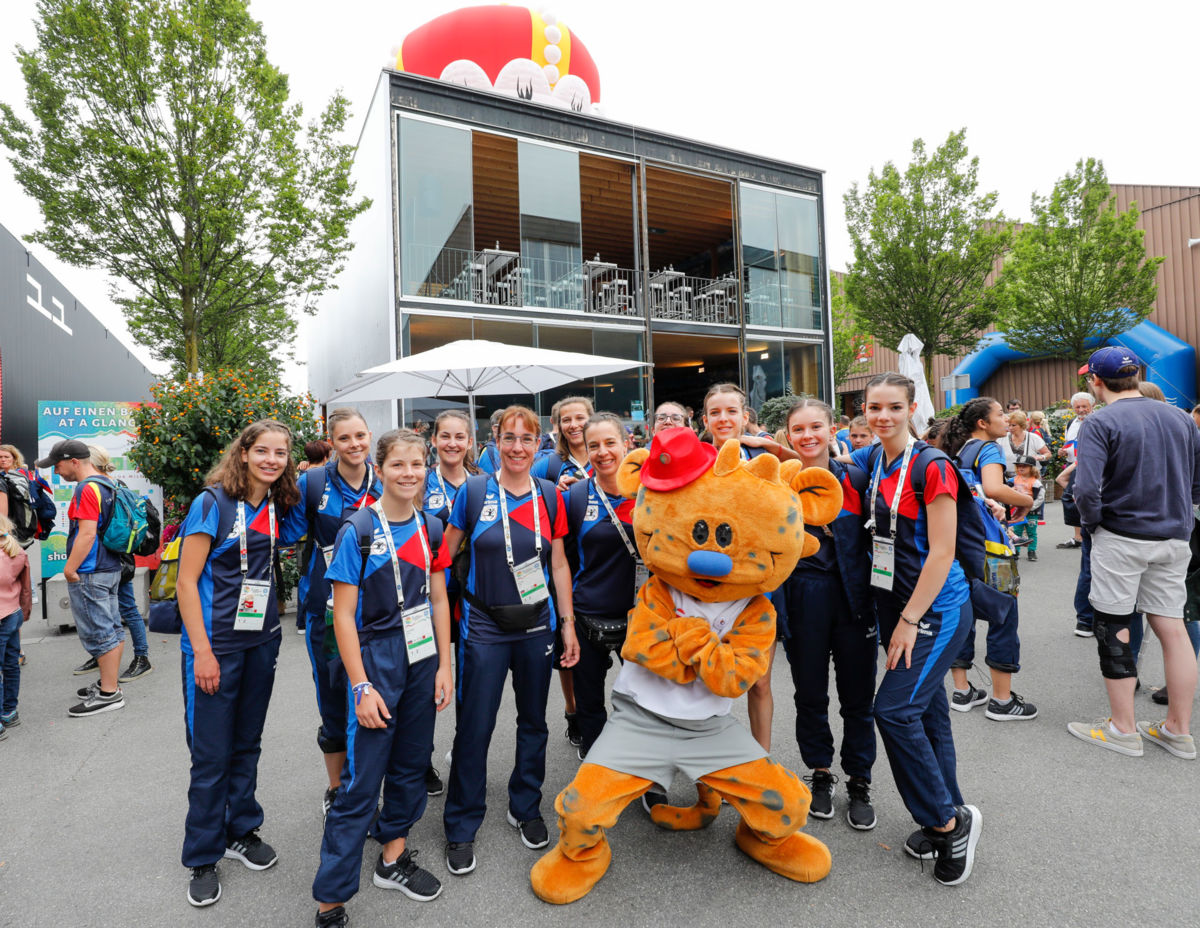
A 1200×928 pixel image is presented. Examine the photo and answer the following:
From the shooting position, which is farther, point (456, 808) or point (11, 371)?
point (11, 371)

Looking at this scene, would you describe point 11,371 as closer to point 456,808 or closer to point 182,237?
point 182,237

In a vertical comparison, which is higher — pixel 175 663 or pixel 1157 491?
pixel 1157 491

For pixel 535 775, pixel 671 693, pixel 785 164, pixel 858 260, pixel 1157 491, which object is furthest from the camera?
pixel 858 260

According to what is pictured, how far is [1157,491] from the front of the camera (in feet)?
11.5

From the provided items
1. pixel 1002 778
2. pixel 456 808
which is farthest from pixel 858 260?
pixel 456 808

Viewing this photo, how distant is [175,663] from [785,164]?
57.8 ft

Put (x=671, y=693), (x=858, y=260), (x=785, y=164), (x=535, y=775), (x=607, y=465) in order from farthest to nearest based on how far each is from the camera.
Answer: (x=858, y=260) < (x=785, y=164) < (x=607, y=465) < (x=535, y=775) < (x=671, y=693)

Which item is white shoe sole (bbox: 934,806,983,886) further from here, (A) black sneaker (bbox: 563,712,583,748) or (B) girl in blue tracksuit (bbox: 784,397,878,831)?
(A) black sneaker (bbox: 563,712,583,748)

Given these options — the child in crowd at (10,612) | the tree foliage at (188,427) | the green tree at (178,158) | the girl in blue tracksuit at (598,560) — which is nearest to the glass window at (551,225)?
the green tree at (178,158)

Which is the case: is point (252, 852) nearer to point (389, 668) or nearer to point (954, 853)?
point (389, 668)

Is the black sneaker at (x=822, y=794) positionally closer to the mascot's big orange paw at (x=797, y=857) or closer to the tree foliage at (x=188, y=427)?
the mascot's big orange paw at (x=797, y=857)

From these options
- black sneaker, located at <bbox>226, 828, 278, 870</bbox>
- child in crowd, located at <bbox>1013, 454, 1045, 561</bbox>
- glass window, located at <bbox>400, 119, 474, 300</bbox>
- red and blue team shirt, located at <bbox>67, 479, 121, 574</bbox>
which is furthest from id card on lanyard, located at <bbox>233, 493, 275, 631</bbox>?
glass window, located at <bbox>400, 119, 474, 300</bbox>

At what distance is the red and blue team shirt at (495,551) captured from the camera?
2891mm

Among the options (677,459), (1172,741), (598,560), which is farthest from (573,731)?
(1172,741)
